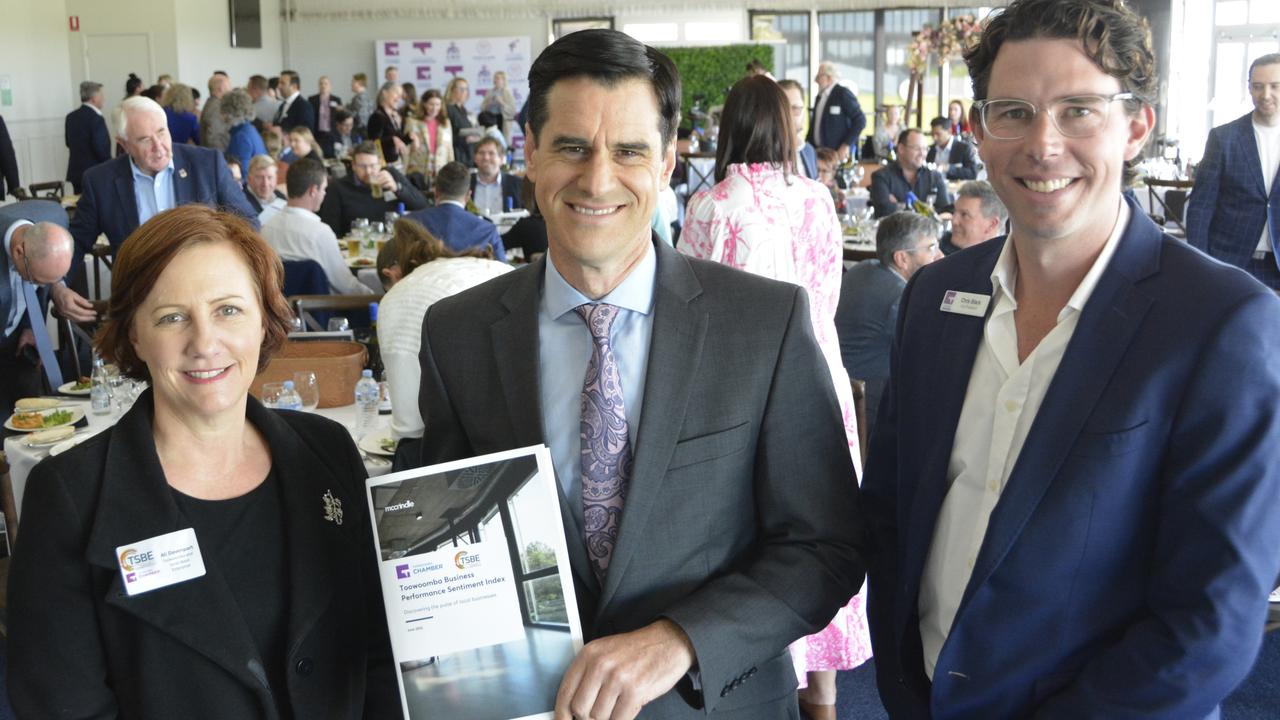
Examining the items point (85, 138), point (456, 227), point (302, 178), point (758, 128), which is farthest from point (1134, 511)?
point (85, 138)

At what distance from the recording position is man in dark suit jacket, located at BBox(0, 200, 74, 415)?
475 centimetres

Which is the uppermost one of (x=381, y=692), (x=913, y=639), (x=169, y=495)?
(x=169, y=495)

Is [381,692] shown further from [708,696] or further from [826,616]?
[826,616]

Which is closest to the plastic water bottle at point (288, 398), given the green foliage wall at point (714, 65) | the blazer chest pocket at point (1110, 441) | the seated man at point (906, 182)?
the blazer chest pocket at point (1110, 441)

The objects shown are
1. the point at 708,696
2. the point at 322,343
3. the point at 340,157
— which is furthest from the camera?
the point at 340,157

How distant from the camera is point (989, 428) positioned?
155cm

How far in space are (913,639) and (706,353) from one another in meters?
0.54

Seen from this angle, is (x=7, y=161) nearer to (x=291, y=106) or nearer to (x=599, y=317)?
(x=291, y=106)

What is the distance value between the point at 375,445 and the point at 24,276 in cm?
234

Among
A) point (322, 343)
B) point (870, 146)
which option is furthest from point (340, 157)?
point (322, 343)

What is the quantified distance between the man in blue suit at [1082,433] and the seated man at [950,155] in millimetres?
10655

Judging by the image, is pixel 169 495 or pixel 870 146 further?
pixel 870 146

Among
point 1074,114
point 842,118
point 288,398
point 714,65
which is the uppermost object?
point 714,65

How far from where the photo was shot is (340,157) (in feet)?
47.6
